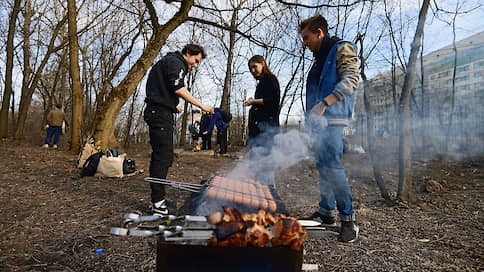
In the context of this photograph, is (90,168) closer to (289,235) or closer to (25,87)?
(289,235)

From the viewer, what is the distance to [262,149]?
157 inches

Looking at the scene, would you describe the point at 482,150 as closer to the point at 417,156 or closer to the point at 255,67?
the point at 417,156

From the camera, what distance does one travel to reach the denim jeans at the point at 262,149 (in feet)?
12.5

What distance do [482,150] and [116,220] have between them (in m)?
9.00

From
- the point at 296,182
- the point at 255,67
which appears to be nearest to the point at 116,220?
the point at 255,67

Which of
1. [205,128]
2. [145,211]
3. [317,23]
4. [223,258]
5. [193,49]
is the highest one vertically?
[317,23]

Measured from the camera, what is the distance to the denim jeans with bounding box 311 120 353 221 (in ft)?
7.50

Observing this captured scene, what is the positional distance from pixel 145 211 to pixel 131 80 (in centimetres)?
406

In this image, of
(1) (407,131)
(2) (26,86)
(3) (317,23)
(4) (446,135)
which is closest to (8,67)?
(2) (26,86)

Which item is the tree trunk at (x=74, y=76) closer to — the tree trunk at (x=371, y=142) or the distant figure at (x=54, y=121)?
the distant figure at (x=54, y=121)

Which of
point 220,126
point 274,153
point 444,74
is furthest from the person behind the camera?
point 444,74

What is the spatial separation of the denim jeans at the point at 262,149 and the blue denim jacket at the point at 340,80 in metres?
1.39

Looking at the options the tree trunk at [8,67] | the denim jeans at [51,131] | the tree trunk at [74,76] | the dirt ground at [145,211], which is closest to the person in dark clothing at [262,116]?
the dirt ground at [145,211]

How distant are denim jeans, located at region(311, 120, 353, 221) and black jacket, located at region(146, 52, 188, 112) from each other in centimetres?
→ 155
